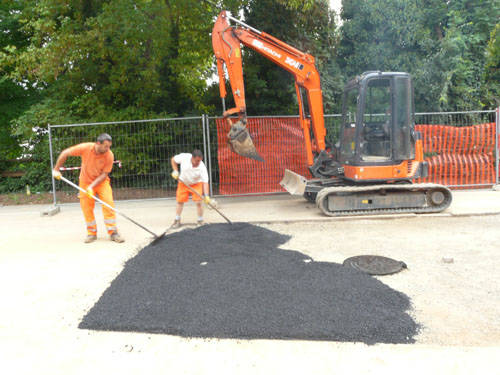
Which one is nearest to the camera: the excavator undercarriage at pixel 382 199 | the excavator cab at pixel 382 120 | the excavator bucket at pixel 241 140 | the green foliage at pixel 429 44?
the excavator cab at pixel 382 120

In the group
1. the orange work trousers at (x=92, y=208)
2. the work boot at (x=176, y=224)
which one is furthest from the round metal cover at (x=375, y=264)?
the orange work trousers at (x=92, y=208)

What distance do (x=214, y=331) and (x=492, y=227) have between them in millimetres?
5678

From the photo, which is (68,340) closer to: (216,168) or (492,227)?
(492,227)

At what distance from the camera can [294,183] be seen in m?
8.88

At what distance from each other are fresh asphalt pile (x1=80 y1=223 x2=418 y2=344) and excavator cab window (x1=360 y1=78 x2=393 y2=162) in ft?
11.1

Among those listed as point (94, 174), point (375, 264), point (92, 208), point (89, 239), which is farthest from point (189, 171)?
point (375, 264)

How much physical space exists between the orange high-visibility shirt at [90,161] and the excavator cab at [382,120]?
14.7 ft

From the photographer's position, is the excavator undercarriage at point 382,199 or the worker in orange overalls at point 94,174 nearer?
the worker in orange overalls at point 94,174

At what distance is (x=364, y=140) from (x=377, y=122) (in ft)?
1.43

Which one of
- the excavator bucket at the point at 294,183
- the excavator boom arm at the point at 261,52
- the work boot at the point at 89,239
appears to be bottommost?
the work boot at the point at 89,239

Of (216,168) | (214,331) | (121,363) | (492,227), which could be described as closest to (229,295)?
(214,331)

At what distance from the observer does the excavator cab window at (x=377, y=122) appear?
25.7 feet

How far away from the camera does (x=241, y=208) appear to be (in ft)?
30.7

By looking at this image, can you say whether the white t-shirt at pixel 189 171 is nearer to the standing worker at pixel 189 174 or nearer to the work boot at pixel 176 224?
the standing worker at pixel 189 174
